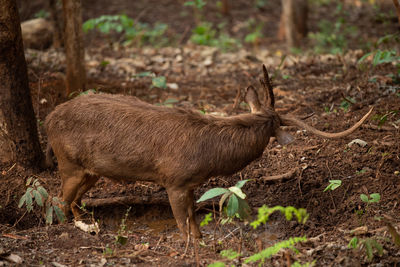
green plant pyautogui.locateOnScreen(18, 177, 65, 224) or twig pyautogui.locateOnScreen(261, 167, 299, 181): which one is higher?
green plant pyautogui.locateOnScreen(18, 177, 65, 224)

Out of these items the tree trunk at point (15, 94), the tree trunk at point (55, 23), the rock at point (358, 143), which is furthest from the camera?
the tree trunk at point (55, 23)

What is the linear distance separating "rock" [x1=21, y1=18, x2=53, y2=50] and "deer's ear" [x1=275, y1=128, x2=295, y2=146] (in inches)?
268

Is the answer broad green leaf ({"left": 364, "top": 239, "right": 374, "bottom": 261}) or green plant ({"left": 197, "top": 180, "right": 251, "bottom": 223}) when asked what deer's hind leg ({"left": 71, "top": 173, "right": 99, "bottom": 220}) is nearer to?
green plant ({"left": 197, "top": 180, "right": 251, "bottom": 223})

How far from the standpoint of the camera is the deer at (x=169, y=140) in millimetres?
5164

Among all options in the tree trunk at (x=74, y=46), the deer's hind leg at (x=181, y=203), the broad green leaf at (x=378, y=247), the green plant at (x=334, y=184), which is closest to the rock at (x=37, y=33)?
the tree trunk at (x=74, y=46)

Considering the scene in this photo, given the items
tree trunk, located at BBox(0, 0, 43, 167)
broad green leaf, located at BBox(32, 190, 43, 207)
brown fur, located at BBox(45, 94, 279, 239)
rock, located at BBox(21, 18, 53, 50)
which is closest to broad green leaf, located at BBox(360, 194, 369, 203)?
brown fur, located at BBox(45, 94, 279, 239)

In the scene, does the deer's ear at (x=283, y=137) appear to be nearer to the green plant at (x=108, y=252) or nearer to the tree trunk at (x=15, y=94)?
the green plant at (x=108, y=252)

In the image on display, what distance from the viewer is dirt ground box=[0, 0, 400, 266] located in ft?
15.4

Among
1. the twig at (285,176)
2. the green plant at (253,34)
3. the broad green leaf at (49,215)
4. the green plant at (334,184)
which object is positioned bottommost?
the twig at (285,176)

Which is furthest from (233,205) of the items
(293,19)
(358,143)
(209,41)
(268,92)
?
(293,19)

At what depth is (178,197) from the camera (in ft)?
17.1

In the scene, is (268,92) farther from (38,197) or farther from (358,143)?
(38,197)

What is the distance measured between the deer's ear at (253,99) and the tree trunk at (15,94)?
2643mm

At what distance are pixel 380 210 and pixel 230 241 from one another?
157 cm
